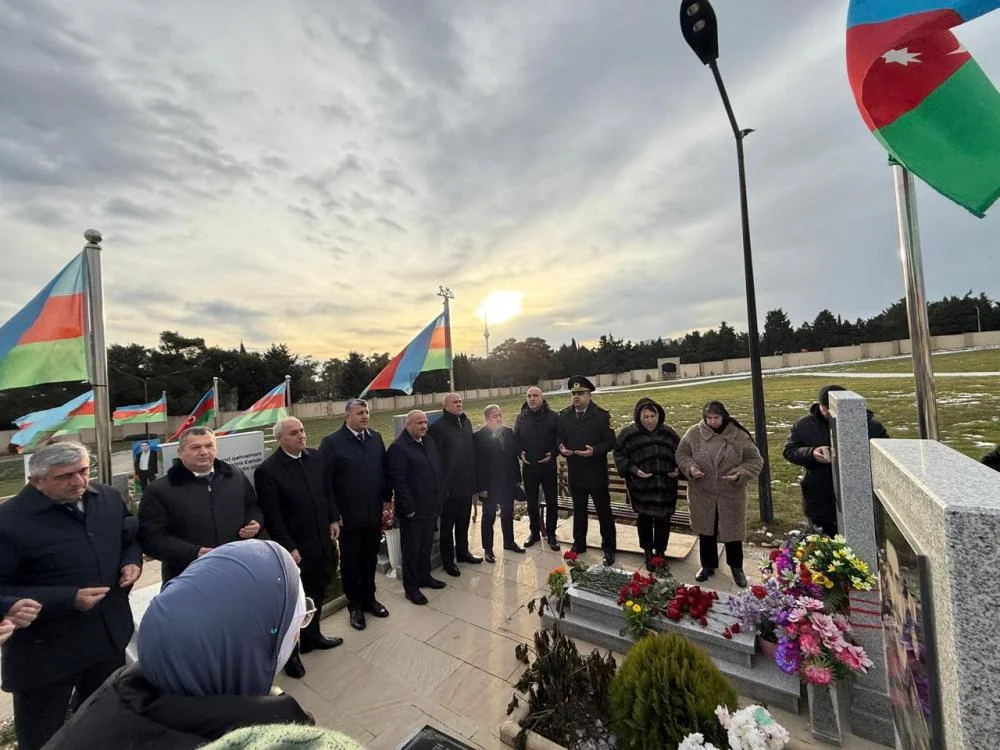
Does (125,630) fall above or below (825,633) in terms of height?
above

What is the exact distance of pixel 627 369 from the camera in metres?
65.5

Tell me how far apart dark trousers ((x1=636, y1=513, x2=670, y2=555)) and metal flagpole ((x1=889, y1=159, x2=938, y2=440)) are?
2.81 metres

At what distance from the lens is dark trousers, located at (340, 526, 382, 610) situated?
13.8 feet

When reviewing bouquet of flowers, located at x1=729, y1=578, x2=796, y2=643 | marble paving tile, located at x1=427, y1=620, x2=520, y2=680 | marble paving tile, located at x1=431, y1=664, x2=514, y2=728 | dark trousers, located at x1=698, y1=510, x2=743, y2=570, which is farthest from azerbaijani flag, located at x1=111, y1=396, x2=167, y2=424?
bouquet of flowers, located at x1=729, y1=578, x2=796, y2=643

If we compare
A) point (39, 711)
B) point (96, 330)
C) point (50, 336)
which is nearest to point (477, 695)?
point (39, 711)

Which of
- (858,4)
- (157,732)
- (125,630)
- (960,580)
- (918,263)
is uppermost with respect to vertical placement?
(858,4)

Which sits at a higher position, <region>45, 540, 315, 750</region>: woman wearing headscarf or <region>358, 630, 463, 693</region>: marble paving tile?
<region>45, 540, 315, 750</region>: woman wearing headscarf

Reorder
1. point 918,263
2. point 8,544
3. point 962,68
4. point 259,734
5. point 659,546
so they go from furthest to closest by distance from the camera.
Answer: point 659,546, point 918,263, point 8,544, point 962,68, point 259,734

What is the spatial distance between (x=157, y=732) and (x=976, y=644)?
6.11 ft

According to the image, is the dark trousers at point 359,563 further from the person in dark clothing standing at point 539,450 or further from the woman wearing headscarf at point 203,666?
the woman wearing headscarf at point 203,666

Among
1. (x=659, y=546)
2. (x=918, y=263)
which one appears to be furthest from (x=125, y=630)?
(x=918, y=263)

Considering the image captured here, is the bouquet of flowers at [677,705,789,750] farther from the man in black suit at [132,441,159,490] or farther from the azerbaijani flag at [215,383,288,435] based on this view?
the man in black suit at [132,441,159,490]

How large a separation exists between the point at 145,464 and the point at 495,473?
839 cm

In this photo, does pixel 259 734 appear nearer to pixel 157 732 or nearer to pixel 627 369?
pixel 157 732
